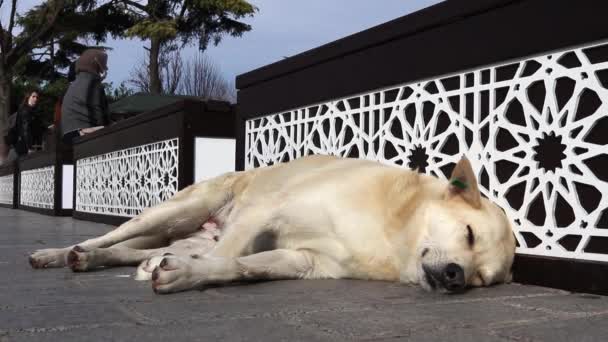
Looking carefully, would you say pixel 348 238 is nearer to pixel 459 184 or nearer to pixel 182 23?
pixel 459 184

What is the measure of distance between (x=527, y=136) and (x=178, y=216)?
216 cm

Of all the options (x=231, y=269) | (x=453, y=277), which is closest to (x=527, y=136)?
(x=453, y=277)

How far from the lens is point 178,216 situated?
4.18m

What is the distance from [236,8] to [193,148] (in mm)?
21215

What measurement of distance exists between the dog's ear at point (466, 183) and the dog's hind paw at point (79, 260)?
199 centimetres

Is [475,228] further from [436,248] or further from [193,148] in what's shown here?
[193,148]

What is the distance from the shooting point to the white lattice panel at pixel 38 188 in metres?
11.0

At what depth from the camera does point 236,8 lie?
26.5m

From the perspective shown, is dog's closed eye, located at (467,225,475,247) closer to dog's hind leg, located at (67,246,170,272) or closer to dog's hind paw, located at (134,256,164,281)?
dog's hind paw, located at (134,256,164,281)

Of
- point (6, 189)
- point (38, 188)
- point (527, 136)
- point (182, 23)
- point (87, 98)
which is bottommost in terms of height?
point (6, 189)

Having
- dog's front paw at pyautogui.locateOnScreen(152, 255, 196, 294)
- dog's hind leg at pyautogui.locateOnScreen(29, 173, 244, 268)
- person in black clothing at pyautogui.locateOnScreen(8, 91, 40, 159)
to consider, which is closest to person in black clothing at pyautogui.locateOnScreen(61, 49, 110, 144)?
dog's hind leg at pyautogui.locateOnScreen(29, 173, 244, 268)

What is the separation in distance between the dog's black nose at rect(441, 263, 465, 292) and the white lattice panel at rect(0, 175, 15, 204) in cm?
1426

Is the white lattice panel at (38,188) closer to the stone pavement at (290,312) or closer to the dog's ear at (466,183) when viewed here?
the stone pavement at (290,312)

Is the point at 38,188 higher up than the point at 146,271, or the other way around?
the point at 38,188
